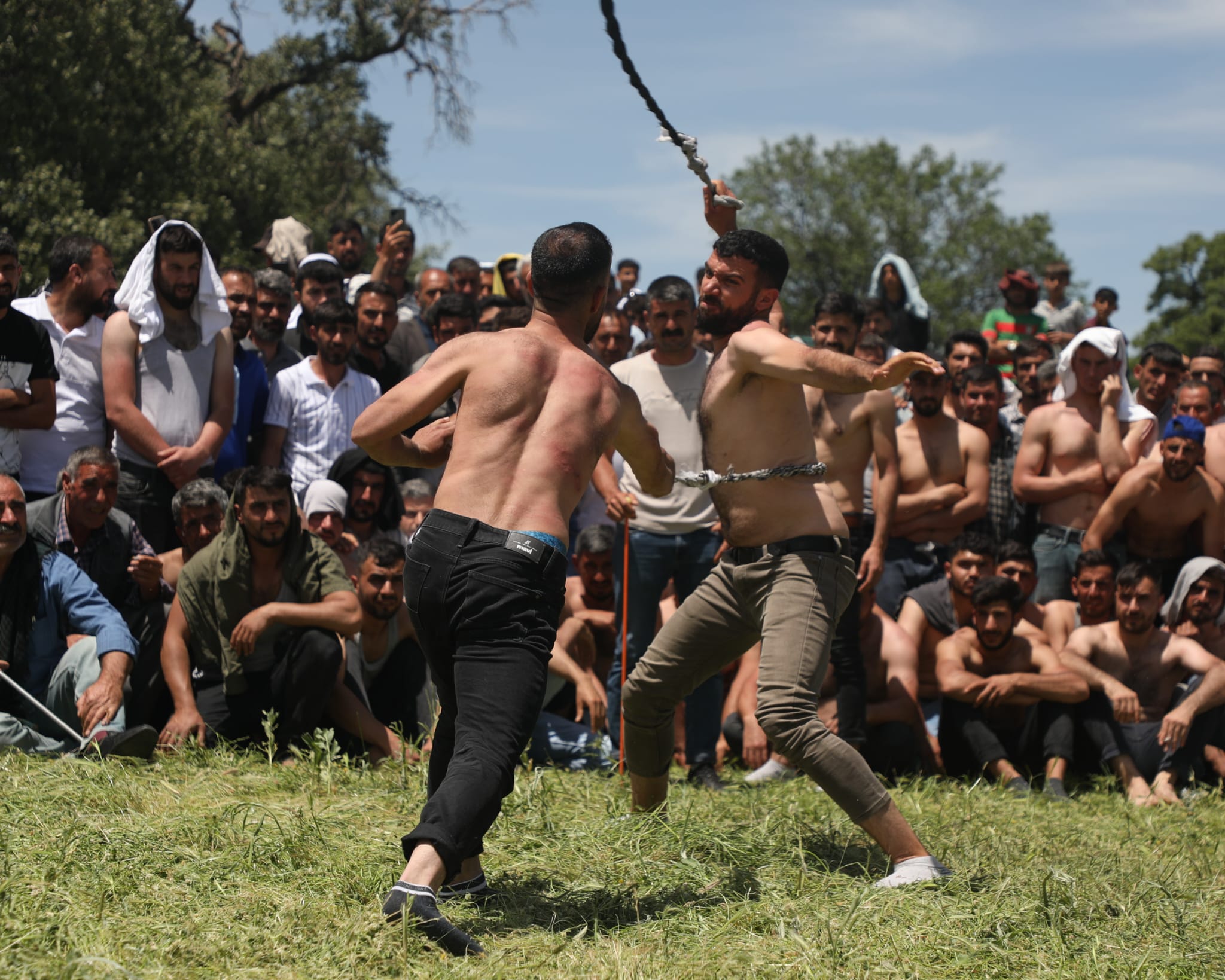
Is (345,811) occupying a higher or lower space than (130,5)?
lower

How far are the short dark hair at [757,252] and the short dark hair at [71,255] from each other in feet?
12.1

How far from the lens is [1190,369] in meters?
9.34

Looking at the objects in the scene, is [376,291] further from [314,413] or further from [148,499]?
[148,499]

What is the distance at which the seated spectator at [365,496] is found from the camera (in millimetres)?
7332

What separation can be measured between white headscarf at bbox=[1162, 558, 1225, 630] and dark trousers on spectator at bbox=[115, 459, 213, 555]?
17.6 feet

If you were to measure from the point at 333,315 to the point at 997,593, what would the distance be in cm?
396

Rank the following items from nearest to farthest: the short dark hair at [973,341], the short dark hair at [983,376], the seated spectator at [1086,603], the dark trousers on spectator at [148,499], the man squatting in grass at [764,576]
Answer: the man squatting in grass at [764,576] < the dark trousers on spectator at [148,499] < the seated spectator at [1086,603] < the short dark hair at [983,376] < the short dark hair at [973,341]

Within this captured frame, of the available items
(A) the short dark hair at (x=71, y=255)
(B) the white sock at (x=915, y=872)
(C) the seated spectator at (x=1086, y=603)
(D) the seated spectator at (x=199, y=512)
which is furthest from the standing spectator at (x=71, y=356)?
(C) the seated spectator at (x=1086, y=603)

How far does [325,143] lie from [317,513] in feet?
53.3

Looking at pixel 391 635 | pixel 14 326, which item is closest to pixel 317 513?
pixel 391 635

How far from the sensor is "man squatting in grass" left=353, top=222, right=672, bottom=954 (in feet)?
12.2

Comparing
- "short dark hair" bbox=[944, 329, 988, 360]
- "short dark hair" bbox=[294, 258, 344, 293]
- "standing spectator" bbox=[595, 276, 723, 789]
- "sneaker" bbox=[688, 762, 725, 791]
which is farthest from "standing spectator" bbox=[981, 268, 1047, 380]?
"sneaker" bbox=[688, 762, 725, 791]

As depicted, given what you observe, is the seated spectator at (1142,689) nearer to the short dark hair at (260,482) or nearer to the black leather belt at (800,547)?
the black leather belt at (800,547)

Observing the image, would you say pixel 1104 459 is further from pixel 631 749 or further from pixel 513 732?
pixel 513 732
